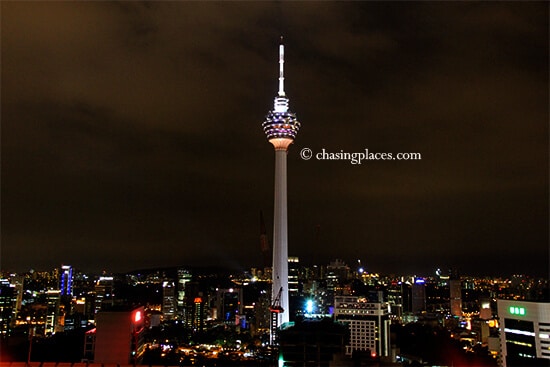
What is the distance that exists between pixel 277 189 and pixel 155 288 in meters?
14.4

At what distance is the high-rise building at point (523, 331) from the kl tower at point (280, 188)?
1309 cm

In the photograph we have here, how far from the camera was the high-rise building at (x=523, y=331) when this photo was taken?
1323cm

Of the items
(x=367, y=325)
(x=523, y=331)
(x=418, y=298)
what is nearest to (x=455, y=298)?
(x=418, y=298)

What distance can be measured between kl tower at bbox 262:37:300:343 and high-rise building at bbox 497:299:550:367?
13.1m

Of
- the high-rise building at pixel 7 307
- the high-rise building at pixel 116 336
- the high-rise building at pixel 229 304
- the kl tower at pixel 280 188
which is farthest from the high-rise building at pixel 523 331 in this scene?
Answer: the high-rise building at pixel 7 307

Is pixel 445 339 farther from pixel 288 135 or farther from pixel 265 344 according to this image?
pixel 288 135

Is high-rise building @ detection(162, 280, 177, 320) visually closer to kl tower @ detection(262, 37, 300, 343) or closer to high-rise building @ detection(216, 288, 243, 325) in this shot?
high-rise building @ detection(216, 288, 243, 325)

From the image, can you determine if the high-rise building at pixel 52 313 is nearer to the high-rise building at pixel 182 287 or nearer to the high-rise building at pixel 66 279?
the high-rise building at pixel 66 279

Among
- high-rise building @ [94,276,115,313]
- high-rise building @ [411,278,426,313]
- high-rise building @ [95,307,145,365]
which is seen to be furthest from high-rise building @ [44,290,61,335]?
high-rise building @ [411,278,426,313]

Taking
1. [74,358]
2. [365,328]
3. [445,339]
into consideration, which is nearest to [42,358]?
[74,358]

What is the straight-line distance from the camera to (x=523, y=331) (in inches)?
545

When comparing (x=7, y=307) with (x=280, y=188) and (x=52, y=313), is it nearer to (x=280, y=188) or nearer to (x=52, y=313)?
(x=52, y=313)

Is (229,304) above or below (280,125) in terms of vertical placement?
below

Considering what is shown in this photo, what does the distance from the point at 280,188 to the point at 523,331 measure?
16.1m
